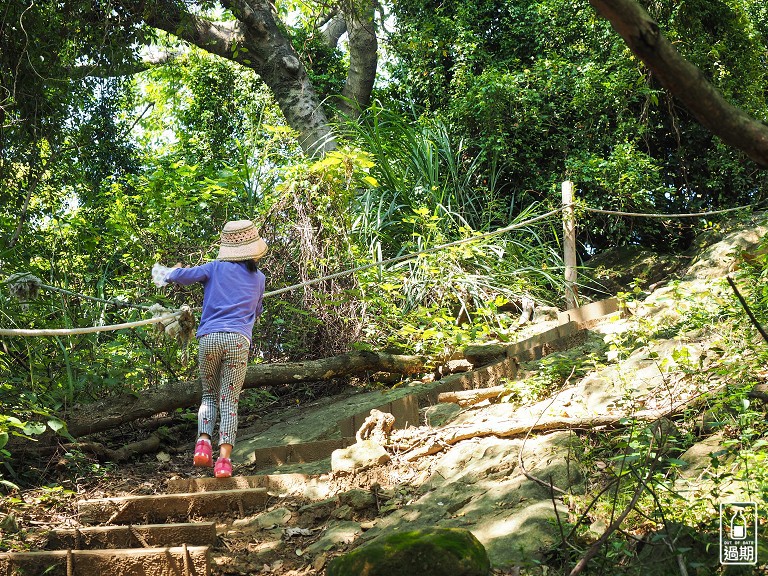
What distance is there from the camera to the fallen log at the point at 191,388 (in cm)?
543

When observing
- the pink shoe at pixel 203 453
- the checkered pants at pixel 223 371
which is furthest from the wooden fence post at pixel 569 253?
the pink shoe at pixel 203 453

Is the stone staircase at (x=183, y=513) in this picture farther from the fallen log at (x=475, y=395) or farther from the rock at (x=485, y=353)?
the fallen log at (x=475, y=395)

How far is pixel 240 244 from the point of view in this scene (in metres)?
5.11

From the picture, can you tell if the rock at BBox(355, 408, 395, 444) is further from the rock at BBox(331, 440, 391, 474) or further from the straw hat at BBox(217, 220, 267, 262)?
the straw hat at BBox(217, 220, 267, 262)

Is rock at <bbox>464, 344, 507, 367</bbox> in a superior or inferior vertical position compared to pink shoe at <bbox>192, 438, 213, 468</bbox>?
superior

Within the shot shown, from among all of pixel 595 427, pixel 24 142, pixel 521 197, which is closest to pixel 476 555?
pixel 595 427

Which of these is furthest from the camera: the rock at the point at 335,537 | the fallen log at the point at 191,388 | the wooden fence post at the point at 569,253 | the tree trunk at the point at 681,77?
the wooden fence post at the point at 569,253

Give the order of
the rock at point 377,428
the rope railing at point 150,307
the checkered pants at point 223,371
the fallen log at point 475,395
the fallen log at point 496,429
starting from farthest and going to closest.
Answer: the fallen log at point 475,395, the checkered pants at point 223,371, the rock at point 377,428, the rope railing at point 150,307, the fallen log at point 496,429

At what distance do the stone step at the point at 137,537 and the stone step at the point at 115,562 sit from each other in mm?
357

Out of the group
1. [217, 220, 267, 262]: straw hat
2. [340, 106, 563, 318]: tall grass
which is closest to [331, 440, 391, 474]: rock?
[217, 220, 267, 262]: straw hat

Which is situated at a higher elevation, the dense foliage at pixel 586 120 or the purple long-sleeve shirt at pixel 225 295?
the dense foliage at pixel 586 120

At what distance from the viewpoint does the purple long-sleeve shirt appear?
16.1 ft
